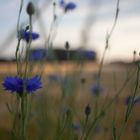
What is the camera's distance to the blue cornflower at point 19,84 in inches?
51.9

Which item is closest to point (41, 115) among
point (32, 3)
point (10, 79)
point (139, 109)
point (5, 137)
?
point (32, 3)

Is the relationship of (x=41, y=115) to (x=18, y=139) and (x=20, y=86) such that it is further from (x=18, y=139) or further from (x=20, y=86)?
(x=20, y=86)

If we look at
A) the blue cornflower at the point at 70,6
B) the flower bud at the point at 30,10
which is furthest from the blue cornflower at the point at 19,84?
the blue cornflower at the point at 70,6

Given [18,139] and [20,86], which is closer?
[20,86]

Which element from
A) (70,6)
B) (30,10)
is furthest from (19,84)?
(70,6)

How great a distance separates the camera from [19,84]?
4.40ft

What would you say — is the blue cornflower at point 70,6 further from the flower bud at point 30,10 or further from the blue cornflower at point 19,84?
the blue cornflower at point 19,84

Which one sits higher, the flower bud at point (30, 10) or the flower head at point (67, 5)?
the flower head at point (67, 5)

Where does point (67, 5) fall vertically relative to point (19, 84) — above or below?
above

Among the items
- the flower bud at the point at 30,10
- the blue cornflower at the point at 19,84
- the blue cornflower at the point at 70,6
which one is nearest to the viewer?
the blue cornflower at the point at 19,84

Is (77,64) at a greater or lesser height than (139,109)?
greater

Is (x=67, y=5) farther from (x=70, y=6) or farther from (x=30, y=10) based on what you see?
(x=30, y=10)

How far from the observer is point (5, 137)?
3.21m

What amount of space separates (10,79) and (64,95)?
737 mm
